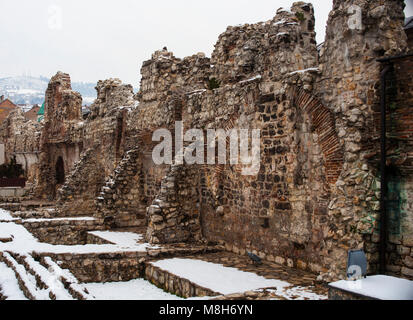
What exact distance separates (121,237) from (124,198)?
2.22m

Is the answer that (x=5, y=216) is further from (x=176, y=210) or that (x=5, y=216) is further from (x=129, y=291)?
(x=129, y=291)

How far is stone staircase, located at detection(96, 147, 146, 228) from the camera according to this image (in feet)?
41.3

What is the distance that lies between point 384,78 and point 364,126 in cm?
66

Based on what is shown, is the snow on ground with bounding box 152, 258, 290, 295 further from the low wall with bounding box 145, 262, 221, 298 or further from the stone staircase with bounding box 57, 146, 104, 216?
the stone staircase with bounding box 57, 146, 104, 216

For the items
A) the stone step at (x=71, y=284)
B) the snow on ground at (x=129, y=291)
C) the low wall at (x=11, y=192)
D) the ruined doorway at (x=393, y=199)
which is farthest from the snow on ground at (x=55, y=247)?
the low wall at (x=11, y=192)

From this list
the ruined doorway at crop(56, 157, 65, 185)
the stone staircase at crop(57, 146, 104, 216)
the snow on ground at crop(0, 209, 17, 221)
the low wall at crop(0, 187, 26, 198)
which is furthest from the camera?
the ruined doorway at crop(56, 157, 65, 185)

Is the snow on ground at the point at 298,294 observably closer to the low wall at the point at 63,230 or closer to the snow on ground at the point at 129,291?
the snow on ground at the point at 129,291

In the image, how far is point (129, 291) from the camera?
24.7 ft

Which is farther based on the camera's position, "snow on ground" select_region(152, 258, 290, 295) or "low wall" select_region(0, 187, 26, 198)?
"low wall" select_region(0, 187, 26, 198)

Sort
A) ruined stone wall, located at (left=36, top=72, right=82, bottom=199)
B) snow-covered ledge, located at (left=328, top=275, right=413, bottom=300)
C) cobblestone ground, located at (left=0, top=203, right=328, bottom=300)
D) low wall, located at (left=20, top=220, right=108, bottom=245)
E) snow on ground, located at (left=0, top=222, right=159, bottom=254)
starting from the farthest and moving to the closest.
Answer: ruined stone wall, located at (left=36, top=72, right=82, bottom=199), low wall, located at (left=20, top=220, right=108, bottom=245), snow on ground, located at (left=0, top=222, right=159, bottom=254), cobblestone ground, located at (left=0, top=203, right=328, bottom=300), snow-covered ledge, located at (left=328, top=275, right=413, bottom=300)

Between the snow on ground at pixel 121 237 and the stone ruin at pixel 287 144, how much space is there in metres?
0.53

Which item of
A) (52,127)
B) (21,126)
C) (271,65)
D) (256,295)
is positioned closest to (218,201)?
(271,65)

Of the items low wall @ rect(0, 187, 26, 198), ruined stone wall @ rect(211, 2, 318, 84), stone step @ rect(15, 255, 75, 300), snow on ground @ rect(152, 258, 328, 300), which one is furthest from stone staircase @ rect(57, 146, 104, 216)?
ruined stone wall @ rect(211, 2, 318, 84)

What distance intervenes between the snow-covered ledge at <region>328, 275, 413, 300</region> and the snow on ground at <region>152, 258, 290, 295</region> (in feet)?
5.75
